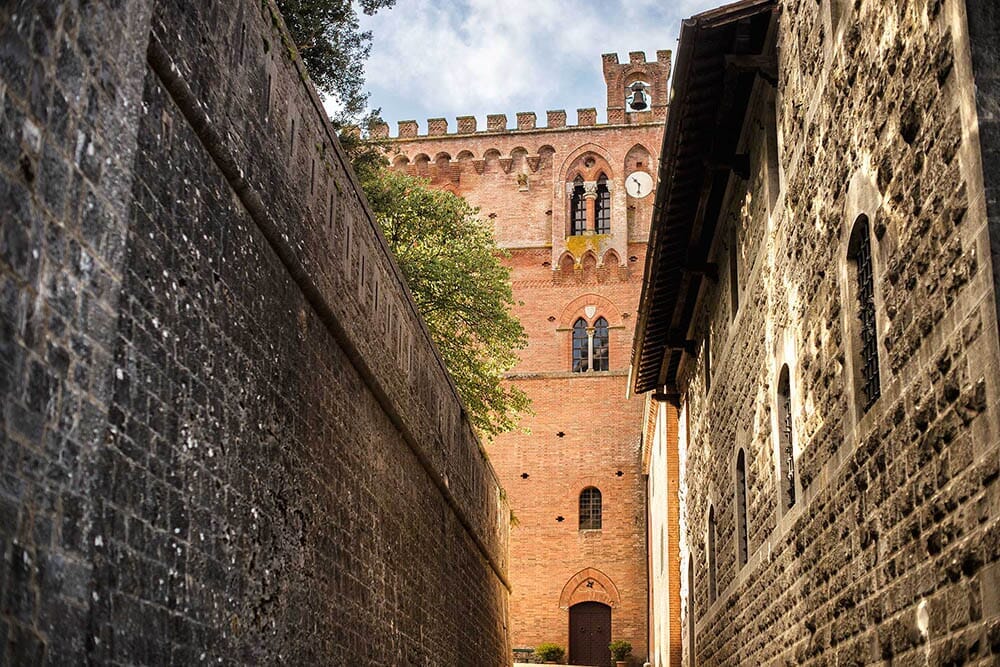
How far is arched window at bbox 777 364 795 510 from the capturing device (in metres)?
10.8

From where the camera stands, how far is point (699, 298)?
17.4m

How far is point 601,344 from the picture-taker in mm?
39375

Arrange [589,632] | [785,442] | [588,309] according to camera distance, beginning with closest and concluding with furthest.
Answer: [785,442] < [589,632] < [588,309]

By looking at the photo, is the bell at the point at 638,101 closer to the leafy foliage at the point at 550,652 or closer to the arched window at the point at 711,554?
the leafy foliage at the point at 550,652

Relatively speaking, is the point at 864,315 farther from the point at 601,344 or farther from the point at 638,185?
the point at 638,185

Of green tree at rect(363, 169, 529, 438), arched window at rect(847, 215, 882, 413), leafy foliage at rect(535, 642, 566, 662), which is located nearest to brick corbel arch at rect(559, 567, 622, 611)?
leafy foliage at rect(535, 642, 566, 662)

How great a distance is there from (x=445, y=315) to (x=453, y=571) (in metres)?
8.45

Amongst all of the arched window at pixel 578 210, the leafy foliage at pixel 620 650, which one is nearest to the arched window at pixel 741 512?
the leafy foliage at pixel 620 650

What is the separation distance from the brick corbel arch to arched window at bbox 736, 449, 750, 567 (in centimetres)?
2197

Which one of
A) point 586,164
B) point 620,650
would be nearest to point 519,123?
point 586,164

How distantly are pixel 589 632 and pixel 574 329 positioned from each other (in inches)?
369

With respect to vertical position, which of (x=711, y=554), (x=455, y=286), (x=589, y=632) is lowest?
(x=711, y=554)

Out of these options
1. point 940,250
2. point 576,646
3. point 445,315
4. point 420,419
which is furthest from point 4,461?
point 576,646

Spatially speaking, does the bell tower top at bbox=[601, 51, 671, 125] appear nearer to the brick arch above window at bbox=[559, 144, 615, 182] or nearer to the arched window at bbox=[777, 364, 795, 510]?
the brick arch above window at bbox=[559, 144, 615, 182]
